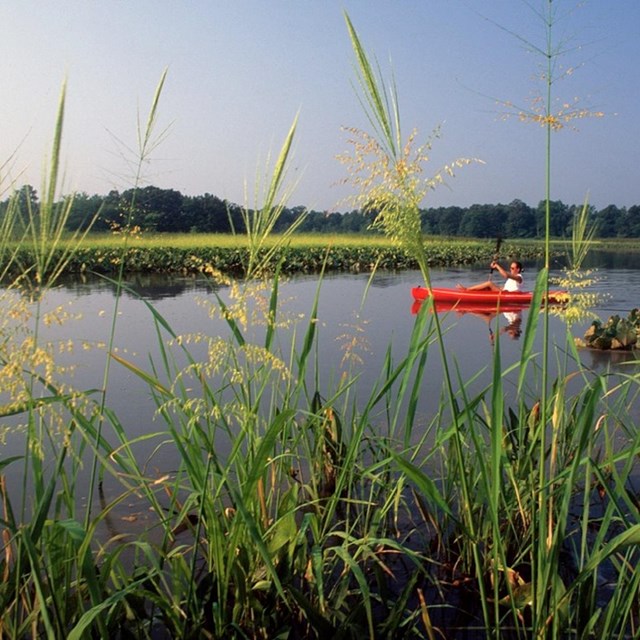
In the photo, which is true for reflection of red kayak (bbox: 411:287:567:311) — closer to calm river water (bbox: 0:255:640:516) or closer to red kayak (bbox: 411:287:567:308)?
red kayak (bbox: 411:287:567:308)

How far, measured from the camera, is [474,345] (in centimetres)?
840

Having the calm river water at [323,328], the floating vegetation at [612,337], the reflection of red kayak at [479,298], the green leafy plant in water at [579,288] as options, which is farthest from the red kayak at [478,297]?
the green leafy plant in water at [579,288]

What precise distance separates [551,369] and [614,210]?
189ft

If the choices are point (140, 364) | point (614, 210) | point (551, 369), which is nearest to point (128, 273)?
point (140, 364)

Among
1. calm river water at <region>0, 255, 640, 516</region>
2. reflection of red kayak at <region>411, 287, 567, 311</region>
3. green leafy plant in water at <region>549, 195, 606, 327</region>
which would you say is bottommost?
calm river water at <region>0, 255, 640, 516</region>

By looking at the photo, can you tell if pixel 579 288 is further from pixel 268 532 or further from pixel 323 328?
pixel 323 328

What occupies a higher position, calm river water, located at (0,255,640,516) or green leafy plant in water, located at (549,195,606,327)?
green leafy plant in water, located at (549,195,606,327)

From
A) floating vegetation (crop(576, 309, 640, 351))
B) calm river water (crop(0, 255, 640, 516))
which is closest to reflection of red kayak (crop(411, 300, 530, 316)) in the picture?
calm river water (crop(0, 255, 640, 516))

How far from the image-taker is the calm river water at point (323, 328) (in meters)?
4.93

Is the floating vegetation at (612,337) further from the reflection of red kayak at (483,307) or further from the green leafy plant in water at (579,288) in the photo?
the green leafy plant in water at (579,288)

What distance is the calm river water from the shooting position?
493 cm

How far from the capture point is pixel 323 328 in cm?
941

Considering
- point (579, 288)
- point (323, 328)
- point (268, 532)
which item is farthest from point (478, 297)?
point (268, 532)

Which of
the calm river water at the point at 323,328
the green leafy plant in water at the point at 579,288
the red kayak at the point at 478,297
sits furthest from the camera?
the red kayak at the point at 478,297
